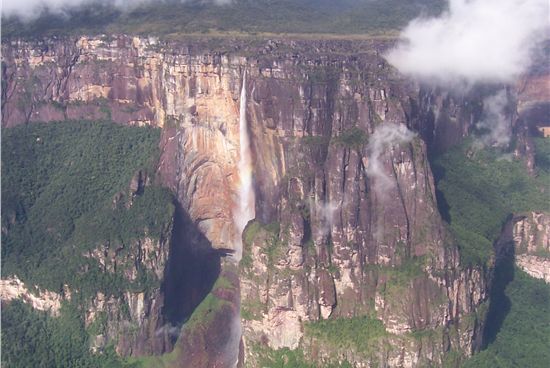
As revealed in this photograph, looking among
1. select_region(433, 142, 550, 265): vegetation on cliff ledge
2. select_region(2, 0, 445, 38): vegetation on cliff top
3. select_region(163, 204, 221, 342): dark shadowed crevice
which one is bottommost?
select_region(163, 204, 221, 342): dark shadowed crevice

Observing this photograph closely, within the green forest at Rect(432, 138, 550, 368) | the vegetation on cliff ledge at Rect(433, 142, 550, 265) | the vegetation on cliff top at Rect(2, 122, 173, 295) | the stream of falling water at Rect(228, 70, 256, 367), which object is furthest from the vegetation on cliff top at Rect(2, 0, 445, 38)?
the green forest at Rect(432, 138, 550, 368)

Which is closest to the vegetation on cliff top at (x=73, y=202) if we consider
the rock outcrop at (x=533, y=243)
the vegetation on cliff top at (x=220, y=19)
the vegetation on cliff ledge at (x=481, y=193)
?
the vegetation on cliff top at (x=220, y=19)

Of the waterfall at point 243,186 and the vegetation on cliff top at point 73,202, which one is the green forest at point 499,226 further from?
the vegetation on cliff top at point 73,202

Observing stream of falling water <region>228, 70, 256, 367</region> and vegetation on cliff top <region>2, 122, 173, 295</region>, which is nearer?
stream of falling water <region>228, 70, 256, 367</region>

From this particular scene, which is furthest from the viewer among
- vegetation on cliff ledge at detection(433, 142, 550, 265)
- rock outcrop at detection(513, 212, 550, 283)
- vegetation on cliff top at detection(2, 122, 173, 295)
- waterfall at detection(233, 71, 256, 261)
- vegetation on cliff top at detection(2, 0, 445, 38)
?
vegetation on cliff top at detection(2, 0, 445, 38)

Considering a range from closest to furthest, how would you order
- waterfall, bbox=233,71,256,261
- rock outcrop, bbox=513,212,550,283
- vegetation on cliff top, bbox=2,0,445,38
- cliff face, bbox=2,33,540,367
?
cliff face, bbox=2,33,540,367 → waterfall, bbox=233,71,256,261 → rock outcrop, bbox=513,212,550,283 → vegetation on cliff top, bbox=2,0,445,38

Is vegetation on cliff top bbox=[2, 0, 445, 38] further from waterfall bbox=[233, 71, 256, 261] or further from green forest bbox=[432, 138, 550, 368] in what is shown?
green forest bbox=[432, 138, 550, 368]

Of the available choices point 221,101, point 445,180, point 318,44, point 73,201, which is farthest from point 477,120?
point 73,201
